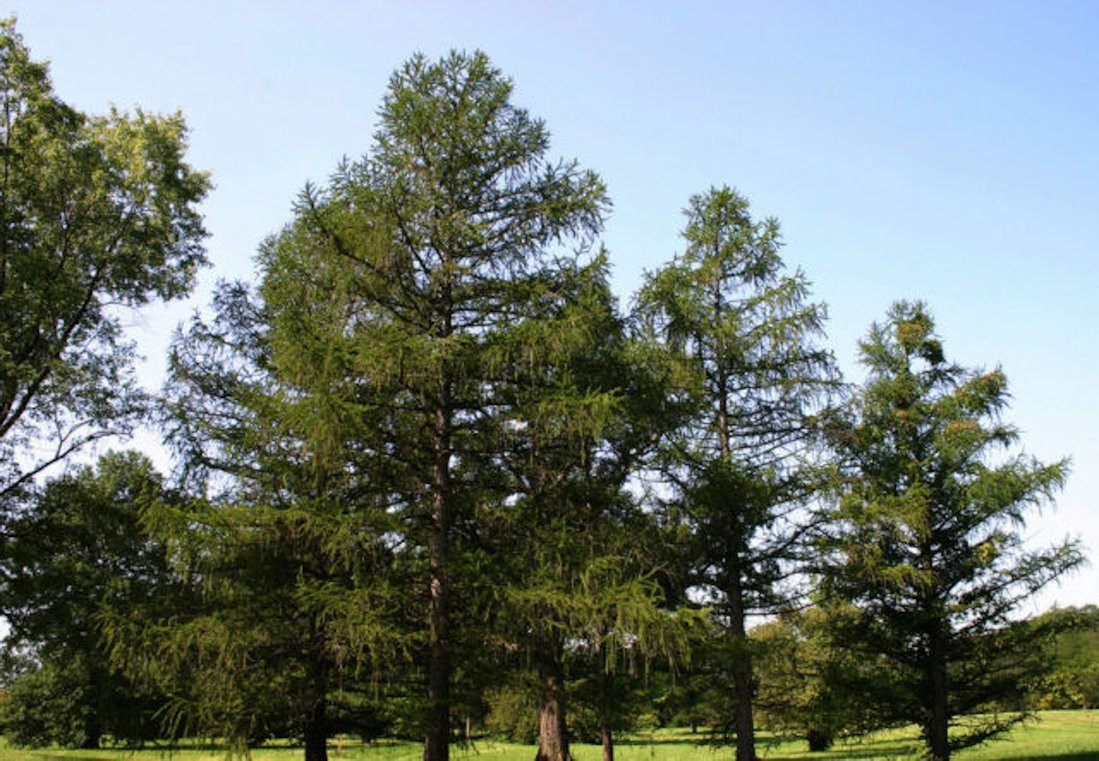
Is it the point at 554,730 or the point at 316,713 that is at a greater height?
the point at 316,713

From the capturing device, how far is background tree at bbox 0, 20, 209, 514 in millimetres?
16172

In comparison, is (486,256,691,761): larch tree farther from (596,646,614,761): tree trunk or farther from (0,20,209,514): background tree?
(0,20,209,514): background tree

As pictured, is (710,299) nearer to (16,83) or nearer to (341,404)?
(341,404)

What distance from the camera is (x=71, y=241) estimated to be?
17188 millimetres

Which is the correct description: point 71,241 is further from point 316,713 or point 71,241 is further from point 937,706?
point 937,706

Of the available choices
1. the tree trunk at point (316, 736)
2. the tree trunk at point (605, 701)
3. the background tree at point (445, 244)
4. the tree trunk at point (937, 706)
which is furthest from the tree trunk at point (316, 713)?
the tree trunk at point (937, 706)

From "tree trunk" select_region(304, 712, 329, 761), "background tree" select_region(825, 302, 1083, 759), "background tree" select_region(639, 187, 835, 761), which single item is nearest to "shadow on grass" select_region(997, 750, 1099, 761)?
"background tree" select_region(825, 302, 1083, 759)

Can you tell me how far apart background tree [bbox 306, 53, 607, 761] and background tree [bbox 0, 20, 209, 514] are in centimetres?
835

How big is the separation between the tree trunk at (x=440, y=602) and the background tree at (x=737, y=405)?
490 cm

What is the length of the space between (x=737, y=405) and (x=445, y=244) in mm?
7288

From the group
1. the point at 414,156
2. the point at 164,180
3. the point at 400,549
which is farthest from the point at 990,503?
the point at 164,180

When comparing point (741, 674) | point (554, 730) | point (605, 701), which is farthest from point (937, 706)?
point (554, 730)

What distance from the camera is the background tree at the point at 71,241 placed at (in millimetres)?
16172

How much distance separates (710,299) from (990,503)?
7187 millimetres
